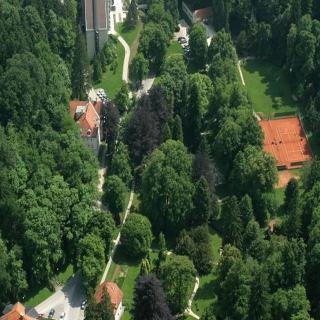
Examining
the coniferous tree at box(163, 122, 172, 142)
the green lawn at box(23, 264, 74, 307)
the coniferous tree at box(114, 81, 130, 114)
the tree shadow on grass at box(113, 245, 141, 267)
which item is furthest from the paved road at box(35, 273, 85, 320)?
the coniferous tree at box(114, 81, 130, 114)

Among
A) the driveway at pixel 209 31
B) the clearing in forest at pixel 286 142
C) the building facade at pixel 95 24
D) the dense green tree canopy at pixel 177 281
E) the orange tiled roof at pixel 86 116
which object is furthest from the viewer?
the driveway at pixel 209 31

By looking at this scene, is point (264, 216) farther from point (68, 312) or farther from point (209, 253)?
point (68, 312)

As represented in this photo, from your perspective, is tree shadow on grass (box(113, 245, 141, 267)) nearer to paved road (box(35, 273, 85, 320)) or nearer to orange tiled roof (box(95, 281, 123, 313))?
paved road (box(35, 273, 85, 320))

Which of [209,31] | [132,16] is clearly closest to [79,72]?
[132,16]

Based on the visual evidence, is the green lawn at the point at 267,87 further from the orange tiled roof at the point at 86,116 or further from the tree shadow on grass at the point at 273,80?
the orange tiled roof at the point at 86,116

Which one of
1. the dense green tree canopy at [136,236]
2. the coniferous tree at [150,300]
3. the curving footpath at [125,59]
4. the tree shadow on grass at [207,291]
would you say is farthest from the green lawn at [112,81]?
the coniferous tree at [150,300]
